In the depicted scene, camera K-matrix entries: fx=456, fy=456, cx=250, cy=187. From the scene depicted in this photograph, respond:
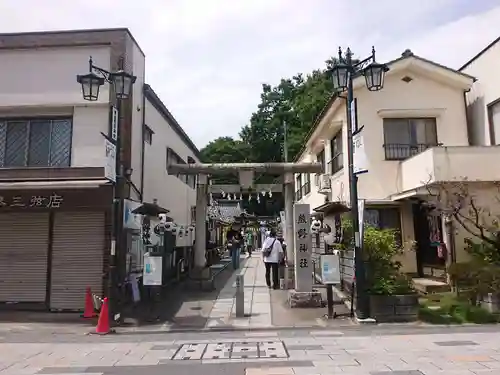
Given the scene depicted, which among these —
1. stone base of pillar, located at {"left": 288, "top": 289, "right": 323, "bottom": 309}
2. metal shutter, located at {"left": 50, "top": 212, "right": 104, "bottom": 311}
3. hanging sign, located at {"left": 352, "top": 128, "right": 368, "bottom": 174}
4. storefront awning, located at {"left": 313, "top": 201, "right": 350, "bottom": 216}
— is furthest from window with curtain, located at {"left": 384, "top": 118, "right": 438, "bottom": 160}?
metal shutter, located at {"left": 50, "top": 212, "right": 104, "bottom": 311}

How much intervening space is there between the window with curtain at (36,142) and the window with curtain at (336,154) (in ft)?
37.3

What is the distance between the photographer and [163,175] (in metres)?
19.9

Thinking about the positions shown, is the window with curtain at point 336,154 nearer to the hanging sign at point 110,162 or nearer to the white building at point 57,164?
the white building at point 57,164

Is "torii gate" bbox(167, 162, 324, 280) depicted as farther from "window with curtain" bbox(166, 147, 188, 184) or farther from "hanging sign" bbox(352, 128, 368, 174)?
"hanging sign" bbox(352, 128, 368, 174)

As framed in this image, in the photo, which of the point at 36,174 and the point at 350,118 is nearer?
the point at 350,118

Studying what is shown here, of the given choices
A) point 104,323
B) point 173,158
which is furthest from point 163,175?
point 104,323

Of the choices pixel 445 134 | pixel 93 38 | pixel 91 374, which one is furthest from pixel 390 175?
pixel 91 374

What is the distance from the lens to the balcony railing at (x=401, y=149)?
17891mm

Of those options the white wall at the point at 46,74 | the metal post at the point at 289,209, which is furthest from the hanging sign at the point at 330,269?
the white wall at the point at 46,74

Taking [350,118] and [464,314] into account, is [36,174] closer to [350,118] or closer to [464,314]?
[350,118]

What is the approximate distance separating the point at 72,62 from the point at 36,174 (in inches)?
151

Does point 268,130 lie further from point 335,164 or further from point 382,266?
point 382,266

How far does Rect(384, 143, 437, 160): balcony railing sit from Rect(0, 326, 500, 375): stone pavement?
8.29 metres

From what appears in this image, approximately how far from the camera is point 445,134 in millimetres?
18000
